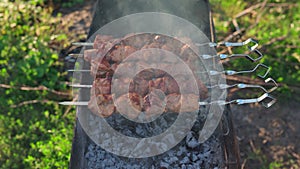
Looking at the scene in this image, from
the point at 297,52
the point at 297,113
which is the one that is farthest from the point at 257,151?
the point at 297,52

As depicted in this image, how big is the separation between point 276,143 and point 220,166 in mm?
1828

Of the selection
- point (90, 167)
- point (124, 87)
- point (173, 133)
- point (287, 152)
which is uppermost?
point (124, 87)

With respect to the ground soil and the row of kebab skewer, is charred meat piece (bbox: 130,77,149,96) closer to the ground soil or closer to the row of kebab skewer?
the row of kebab skewer

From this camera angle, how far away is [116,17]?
8.87 feet

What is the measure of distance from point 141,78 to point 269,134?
6.52 feet

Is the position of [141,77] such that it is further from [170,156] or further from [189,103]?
[170,156]

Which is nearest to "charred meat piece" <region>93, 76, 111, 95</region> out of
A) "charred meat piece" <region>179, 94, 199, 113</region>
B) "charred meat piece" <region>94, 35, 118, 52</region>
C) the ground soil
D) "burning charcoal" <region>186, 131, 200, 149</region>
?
"charred meat piece" <region>94, 35, 118, 52</region>

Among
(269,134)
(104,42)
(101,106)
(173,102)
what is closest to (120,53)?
(104,42)

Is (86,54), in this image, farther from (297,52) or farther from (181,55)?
(297,52)

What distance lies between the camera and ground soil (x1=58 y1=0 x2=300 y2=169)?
10.8ft

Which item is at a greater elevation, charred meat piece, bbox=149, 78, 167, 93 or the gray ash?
charred meat piece, bbox=149, 78, 167, 93

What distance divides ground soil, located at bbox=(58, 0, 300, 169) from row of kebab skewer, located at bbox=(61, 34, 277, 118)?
138 centimetres

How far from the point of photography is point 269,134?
138 inches

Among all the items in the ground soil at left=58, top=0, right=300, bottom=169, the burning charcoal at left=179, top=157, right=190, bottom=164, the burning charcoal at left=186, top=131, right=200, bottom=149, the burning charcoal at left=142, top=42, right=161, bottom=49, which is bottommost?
the ground soil at left=58, top=0, right=300, bottom=169
